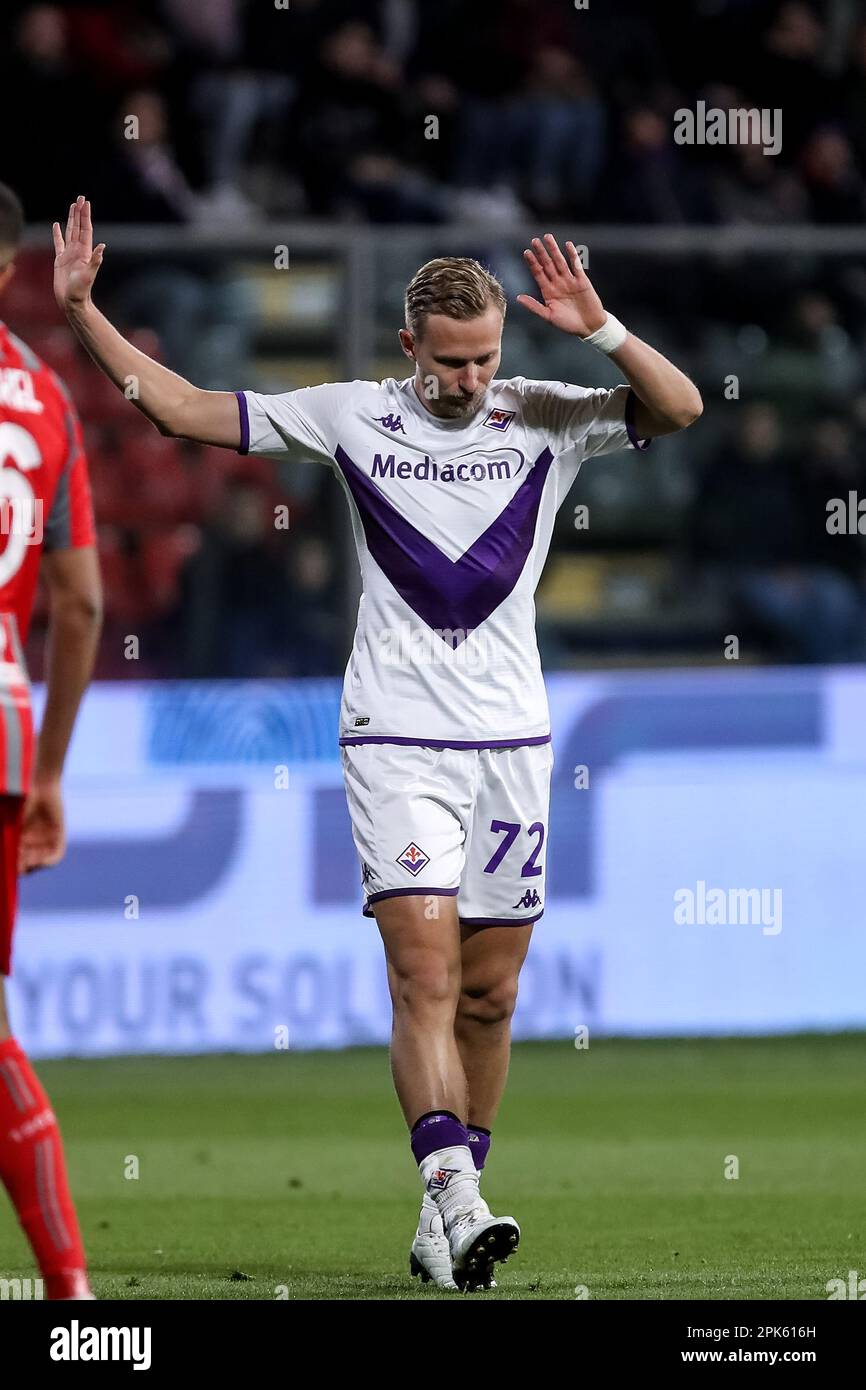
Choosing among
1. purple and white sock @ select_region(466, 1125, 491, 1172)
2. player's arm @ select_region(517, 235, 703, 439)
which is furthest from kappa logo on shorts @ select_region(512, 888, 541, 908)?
player's arm @ select_region(517, 235, 703, 439)

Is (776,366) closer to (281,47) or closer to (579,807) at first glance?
(579,807)

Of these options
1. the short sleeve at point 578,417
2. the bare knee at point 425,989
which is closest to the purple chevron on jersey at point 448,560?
the short sleeve at point 578,417

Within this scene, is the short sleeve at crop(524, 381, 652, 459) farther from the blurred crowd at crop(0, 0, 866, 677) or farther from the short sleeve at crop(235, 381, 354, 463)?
the blurred crowd at crop(0, 0, 866, 677)

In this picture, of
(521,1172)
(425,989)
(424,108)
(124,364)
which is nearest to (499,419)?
(124,364)

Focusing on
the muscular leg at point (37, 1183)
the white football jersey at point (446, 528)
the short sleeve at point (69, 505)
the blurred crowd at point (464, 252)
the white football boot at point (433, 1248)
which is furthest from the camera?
the blurred crowd at point (464, 252)

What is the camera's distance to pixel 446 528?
17.8ft

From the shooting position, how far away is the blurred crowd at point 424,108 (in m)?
12.4

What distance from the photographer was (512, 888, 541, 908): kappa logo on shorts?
5625 mm

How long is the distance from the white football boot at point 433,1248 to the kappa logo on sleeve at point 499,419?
5.88 ft

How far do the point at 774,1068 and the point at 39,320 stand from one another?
15.7ft

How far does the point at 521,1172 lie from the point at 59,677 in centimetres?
339

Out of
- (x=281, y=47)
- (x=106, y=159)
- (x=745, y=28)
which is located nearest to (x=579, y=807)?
(x=106, y=159)

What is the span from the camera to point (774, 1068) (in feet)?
30.6

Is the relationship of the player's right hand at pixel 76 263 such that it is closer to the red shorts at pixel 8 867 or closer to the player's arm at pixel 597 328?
the player's arm at pixel 597 328
